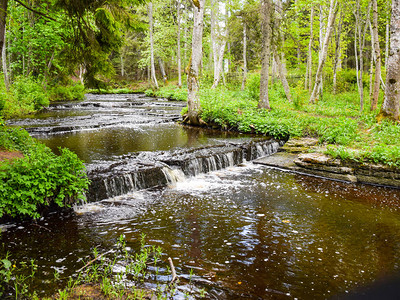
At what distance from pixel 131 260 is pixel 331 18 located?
1685cm

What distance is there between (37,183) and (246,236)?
4104 mm

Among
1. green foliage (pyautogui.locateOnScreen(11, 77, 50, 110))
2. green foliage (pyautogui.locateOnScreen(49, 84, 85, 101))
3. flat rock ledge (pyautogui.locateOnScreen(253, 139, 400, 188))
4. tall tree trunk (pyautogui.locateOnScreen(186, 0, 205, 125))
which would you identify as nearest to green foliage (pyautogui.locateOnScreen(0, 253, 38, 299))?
flat rock ledge (pyautogui.locateOnScreen(253, 139, 400, 188))

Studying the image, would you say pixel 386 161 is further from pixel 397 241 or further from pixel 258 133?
pixel 258 133

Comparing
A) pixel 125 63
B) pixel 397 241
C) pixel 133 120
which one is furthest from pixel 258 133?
pixel 125 63

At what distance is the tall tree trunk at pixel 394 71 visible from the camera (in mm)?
10539

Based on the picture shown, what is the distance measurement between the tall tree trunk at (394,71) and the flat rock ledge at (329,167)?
10.2 feet

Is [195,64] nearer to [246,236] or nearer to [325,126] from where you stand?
[325,126]

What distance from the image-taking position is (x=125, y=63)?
163ft

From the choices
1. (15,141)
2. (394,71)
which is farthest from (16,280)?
(394,71)

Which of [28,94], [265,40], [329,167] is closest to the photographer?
[329,167]

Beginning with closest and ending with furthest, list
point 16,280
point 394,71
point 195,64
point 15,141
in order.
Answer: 1. point 16,280
2. point 15,141
3. point 394,71
4. point 195,64

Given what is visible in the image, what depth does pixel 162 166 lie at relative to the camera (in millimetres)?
8859

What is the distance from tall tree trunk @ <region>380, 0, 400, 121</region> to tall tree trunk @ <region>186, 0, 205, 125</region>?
7.92 metres

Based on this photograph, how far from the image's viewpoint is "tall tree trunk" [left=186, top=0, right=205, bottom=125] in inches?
554
